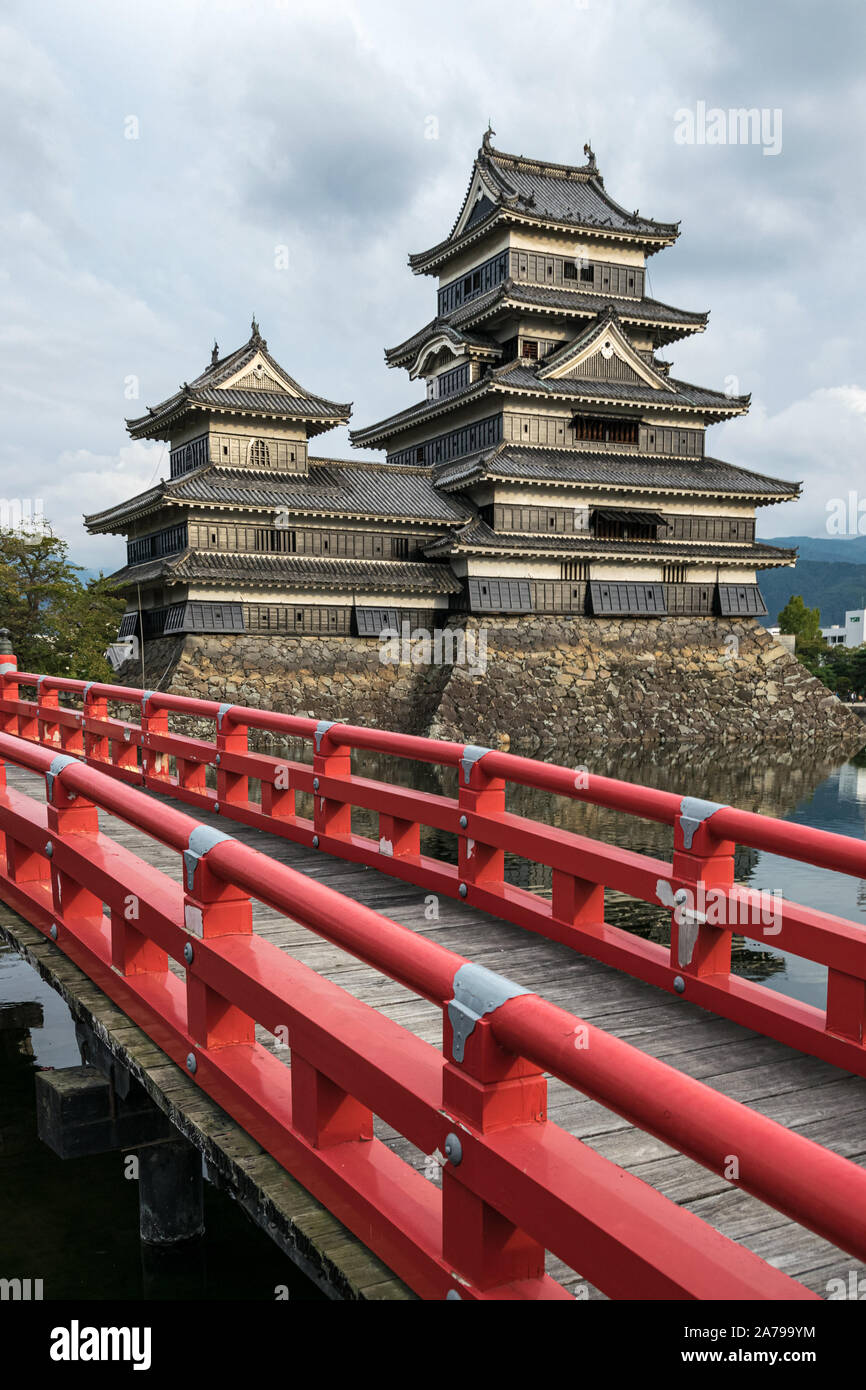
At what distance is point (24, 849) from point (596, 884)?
4.00 meters

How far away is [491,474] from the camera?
3481 centimetres

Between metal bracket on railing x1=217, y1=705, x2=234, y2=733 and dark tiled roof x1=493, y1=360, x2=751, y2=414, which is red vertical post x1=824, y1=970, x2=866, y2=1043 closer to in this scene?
metal bracket on railing x1=217, y1=705, x2=234, y2=733

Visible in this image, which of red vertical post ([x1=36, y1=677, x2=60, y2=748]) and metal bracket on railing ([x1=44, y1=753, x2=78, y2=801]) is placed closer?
metal bracket on railing ([x1=44, y1=753, x2=78, y2=801])

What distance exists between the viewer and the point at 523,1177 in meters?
Result: 2.66

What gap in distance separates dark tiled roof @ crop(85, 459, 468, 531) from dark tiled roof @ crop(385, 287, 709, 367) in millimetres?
6333

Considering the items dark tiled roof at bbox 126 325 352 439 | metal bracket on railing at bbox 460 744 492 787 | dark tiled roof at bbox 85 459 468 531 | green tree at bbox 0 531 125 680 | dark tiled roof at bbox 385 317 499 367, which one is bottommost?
metal bracket on railing at bbox 460 744 492 787

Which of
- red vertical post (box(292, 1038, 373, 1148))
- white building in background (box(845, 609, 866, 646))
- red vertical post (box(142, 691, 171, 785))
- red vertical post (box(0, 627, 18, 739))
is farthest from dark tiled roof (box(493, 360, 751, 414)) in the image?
white building in background (box(845, 609, 866, 646))

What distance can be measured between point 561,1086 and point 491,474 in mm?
31944

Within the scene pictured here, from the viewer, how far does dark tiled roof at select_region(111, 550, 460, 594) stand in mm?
32406

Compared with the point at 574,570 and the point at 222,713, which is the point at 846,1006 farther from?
the point at 574,570

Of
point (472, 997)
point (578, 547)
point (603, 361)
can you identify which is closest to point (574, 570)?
point (578, 547)
